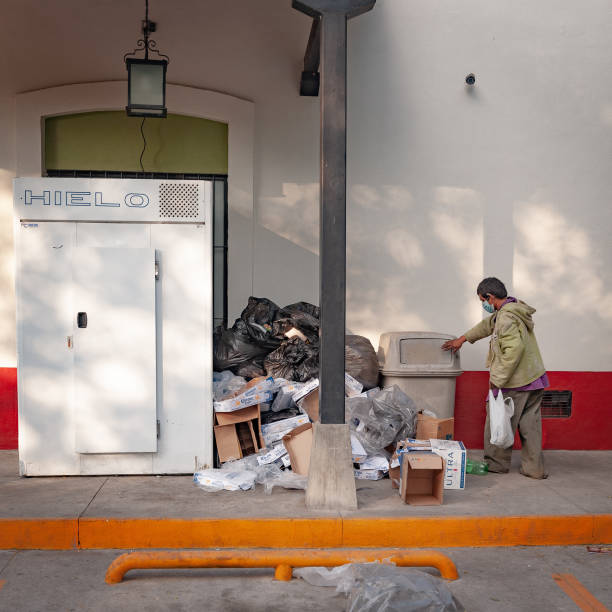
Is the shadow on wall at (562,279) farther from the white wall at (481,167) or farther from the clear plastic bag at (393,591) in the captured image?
the clear plastic bag at (393,591)

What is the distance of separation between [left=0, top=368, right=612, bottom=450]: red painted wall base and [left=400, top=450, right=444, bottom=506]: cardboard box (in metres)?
1.86

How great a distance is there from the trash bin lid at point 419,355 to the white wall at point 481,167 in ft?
2.08

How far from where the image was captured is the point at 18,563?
4375 mm

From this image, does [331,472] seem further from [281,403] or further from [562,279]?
[562,279]

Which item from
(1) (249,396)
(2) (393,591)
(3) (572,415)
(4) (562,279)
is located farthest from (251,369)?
(4) (562,279)

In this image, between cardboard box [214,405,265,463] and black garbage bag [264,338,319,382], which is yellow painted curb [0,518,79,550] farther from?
black garbage bag [264,338,319,382]

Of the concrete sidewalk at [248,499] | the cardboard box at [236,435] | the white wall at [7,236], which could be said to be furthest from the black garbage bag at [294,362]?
the white wall at [7,236]

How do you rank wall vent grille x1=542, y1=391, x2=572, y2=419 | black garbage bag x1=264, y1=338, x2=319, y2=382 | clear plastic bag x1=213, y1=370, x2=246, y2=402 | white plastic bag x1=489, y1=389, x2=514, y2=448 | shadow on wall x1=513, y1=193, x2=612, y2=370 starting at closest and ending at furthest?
white plastic bag x1=489, y1=389, x2=514, y2=448
clear plastic bag x1=213, y1=370, x2=246, y2=402
black garbage bag x1=264, y1=338, x2=319, y2=382
wall vent grille x1=542, y1=391, x2=572, y2=419
shadow on wall x1=513, y1=193, x2=612, y2=370

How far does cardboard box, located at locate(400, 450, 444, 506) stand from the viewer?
508 cm

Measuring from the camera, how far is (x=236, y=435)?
6027 mm

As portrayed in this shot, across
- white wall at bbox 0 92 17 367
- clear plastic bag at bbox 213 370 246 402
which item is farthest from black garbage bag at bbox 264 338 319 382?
white wall at bbox 0 92 17 367

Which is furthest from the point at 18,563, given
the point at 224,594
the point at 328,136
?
the point at 328,136

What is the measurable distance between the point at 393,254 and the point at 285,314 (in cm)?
146

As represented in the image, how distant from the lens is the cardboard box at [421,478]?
5.08m
